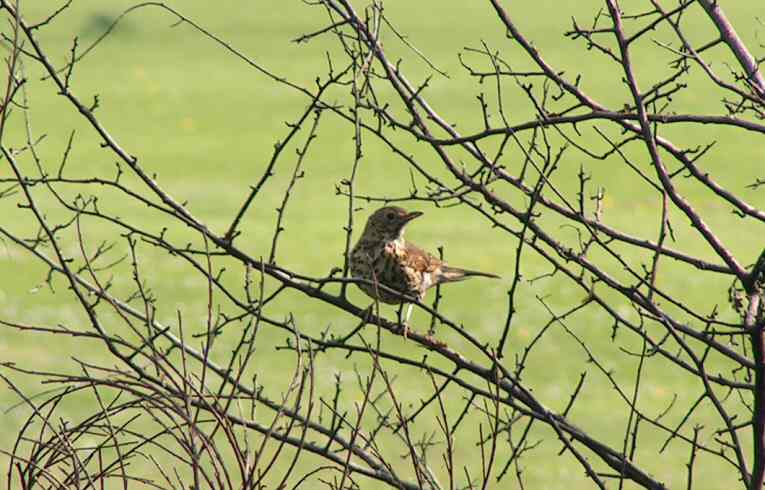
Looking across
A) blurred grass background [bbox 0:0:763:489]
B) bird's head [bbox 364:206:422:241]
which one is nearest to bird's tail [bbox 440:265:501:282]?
bird's head [bbox 364:206:422:241]

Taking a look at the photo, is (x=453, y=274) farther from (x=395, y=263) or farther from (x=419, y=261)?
(x=395, y=263)

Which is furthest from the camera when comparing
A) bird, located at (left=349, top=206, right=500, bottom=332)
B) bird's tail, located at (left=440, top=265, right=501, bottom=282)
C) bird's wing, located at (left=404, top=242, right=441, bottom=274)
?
bird's tail, located at (left=440, top=265, right=501, bottom=282)

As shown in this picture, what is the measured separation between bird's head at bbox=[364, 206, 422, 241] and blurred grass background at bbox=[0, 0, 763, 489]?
178 inches

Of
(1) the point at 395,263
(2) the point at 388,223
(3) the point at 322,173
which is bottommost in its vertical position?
(1) the point at 395,263

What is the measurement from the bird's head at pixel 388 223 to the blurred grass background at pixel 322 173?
178 inches

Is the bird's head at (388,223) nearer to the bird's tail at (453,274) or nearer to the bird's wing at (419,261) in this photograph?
the bird's wing at (419,261)

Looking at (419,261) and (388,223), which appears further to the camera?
(388,223)

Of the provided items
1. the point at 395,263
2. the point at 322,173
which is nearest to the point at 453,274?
the point at 395,263

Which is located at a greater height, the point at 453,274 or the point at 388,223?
the point at 388,223

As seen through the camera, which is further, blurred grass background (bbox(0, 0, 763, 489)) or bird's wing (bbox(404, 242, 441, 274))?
blurred grass background (bbox(0, 0, 763, 489))

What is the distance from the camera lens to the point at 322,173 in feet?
72.7

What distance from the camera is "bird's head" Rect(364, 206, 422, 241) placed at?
6.45m

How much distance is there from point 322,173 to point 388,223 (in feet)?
51.3

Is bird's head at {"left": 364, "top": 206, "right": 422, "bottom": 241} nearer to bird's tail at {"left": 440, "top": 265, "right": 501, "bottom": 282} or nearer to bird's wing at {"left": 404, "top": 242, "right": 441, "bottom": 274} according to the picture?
bird's wing at {"left": 404, "top": 242, "right": 441, "bottom": 274}
